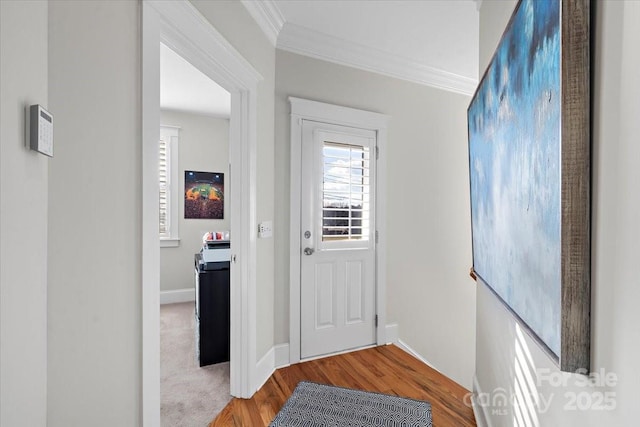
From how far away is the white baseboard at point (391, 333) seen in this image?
319cm

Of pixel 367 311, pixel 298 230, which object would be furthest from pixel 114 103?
pixel 367 311

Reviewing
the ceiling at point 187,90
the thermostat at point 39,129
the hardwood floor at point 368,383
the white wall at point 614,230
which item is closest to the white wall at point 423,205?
the hardwood floor at point 368,383

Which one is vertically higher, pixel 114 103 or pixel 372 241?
pixel 114 103

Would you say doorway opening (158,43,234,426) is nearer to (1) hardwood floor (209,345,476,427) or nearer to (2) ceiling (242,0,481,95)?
(1) hardwood floor (209,345,476,427)

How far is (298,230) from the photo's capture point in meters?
2.79

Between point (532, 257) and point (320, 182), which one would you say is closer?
point (532, 257)

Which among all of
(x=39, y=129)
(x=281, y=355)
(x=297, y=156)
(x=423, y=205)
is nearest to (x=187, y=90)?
(x=297, y=156)

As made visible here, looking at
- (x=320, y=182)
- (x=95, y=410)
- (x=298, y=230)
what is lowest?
(x=95, y=410)

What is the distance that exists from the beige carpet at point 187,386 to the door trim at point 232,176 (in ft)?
0.64

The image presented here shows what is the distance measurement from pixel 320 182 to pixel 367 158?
56 centimetres

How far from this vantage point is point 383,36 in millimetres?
2797

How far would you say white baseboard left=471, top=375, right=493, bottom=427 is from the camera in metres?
1.78

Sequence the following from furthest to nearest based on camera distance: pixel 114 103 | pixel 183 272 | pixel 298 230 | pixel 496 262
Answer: pixel 183 272 → pixel 298 230 → pixel 496 262 → pixel 114 103

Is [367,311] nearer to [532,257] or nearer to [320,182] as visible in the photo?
[320,182]
